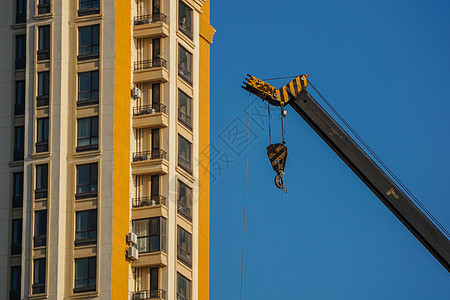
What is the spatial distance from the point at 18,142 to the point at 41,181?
12.8ft

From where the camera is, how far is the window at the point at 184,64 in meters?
79.7

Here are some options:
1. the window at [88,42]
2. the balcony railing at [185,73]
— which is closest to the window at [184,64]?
A: the balcony railing at [185,73]

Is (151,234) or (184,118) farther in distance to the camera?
Answer: (184,118)

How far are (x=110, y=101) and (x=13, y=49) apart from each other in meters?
8.13

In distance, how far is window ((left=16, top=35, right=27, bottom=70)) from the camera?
7819cm

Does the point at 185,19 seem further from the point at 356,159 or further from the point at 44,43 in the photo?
the point at 356,159

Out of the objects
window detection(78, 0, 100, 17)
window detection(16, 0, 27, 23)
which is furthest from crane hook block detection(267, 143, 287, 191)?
window detection(16, 0, 27, 23)

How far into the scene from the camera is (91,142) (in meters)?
74.8

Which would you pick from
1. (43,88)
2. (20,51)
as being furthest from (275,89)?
(20,51)

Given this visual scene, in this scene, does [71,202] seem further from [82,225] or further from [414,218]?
[414,218]

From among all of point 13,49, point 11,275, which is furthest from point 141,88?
point 11,275

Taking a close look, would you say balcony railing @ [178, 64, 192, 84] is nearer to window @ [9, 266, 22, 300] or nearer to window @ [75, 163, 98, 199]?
window @ [75, 163, 98, 199]

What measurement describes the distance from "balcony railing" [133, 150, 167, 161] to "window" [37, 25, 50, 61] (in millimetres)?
8307

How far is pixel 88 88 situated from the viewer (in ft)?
249
